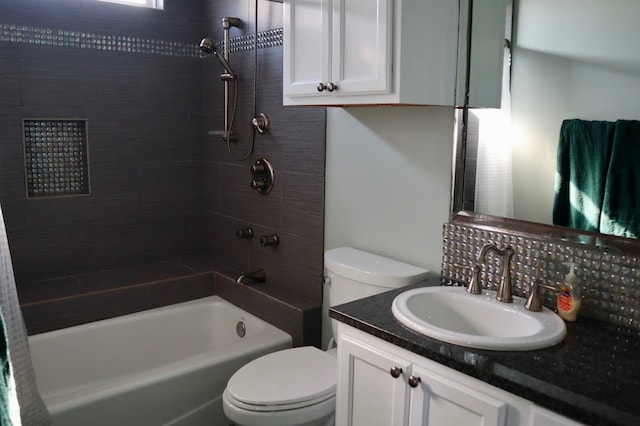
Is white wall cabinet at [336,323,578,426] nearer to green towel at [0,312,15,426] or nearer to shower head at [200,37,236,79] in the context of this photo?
green towel at [0,312,15,426]

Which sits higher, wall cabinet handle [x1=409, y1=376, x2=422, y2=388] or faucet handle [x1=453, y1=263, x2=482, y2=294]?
faucet handle [x1=453, y1=263, x2=482, y2=294]

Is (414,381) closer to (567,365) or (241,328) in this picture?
(567,365)

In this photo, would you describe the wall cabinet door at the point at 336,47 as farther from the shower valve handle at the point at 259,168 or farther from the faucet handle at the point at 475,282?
the shower valve handle at the point at 259,168

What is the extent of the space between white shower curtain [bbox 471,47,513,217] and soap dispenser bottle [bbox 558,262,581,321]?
0.32 m

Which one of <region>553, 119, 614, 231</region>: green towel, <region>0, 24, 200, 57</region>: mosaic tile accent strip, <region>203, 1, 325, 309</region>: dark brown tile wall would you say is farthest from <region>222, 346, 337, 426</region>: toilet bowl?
<region>0, 24, 200, 57</region>: mosaic tile accent strip

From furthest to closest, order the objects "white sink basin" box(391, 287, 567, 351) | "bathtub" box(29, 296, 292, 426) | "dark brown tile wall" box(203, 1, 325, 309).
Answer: "dark brown tile wall" box(203, 1, 325, 309)
"bathtub" box(29, 296, 292, 426)
"white sink basin" box(391, 287, 567, 351)

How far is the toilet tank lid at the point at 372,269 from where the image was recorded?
220cm

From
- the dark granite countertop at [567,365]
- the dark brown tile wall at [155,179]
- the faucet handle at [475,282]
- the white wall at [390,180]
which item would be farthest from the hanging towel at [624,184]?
the dark brown tile wall at [155,179]

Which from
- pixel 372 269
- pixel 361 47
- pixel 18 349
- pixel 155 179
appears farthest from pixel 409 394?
pixel 155 179

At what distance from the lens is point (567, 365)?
56.6 inches

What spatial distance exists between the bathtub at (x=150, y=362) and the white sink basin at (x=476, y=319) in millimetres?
1031

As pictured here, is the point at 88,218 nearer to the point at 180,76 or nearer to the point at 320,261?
the point at 180,76

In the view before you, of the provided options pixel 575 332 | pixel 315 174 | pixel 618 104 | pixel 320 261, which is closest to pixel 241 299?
pixel 320 261

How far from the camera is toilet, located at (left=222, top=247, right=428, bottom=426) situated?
204 cm
